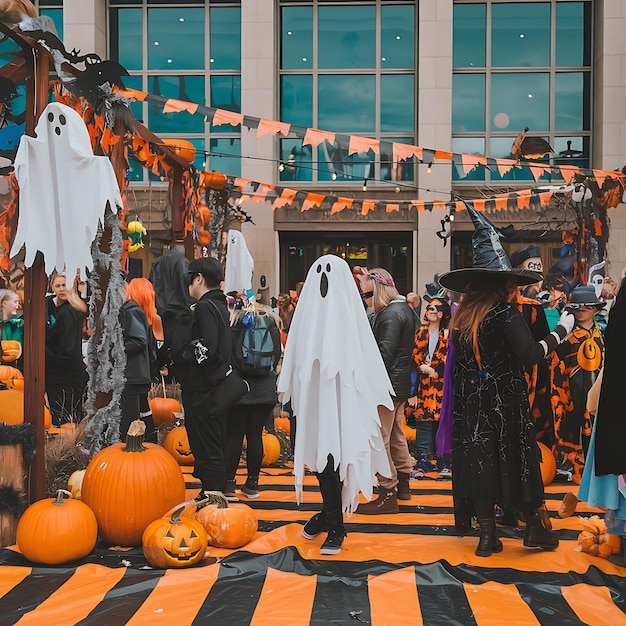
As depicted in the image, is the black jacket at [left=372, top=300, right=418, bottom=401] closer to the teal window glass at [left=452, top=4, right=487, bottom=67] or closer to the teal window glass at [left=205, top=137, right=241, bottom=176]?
the teal window glass at [left=205, top=137, right=241, bottom=176]

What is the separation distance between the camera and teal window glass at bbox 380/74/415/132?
1762 cm

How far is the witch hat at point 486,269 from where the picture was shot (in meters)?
4.85

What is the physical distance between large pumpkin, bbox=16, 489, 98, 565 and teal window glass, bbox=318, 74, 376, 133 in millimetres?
14294

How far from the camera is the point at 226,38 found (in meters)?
17.8

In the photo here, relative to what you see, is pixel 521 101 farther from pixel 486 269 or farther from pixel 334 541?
pixel 334 541

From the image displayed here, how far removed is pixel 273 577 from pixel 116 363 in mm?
2753

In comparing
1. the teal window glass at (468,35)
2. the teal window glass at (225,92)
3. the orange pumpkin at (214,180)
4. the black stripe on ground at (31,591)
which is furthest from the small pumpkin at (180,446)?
the teal window glass at (468,35)

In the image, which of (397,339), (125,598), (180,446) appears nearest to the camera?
(125,598)

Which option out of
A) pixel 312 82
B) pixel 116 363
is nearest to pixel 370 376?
pixel 116 363

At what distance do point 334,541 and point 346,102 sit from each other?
47.3ft

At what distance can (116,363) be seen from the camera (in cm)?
648

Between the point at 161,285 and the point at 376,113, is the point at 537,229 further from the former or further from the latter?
the point at 161,285

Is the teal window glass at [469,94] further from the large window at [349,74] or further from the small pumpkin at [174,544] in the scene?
the small pumpkin at [174,544]

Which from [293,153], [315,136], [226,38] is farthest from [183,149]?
[226,38]
